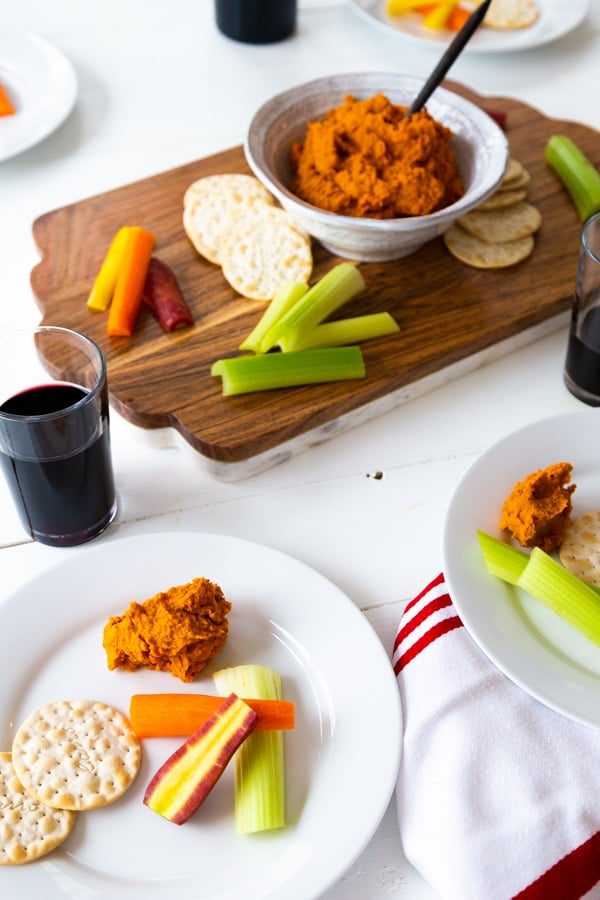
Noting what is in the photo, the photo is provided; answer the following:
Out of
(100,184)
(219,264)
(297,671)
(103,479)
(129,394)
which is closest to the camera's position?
(297,671)

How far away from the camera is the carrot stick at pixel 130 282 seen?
1736 mm

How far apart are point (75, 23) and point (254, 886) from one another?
89.1 inches

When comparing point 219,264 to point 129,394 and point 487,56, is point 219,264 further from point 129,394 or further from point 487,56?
point 487,56

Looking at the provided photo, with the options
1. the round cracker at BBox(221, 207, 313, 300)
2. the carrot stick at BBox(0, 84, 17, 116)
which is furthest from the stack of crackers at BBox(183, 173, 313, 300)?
the carrot stick at BBox(0, 84, 17, 116)

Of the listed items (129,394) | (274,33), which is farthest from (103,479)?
(274,33)

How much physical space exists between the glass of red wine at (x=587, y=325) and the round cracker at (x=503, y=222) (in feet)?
0.88

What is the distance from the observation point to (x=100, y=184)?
2.16 metres

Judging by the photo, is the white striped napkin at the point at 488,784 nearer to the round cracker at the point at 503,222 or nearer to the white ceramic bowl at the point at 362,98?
the white ceramic bowl at the point at 362,98

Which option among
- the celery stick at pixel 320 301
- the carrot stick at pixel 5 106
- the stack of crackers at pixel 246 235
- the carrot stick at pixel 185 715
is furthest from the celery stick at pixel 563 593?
the carrot stick at pixel 5 106

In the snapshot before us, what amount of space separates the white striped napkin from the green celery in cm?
11

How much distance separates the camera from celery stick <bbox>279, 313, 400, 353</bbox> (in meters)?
1.69

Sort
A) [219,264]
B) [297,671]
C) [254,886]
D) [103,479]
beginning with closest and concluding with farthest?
[254,886] < [297,671] < [103,479] < [219,264]

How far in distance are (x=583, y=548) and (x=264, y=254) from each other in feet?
2.66

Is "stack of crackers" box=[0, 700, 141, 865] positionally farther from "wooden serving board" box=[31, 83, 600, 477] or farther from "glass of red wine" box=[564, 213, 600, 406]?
"glass of red wine" box=[564, 213, 600, 406]
